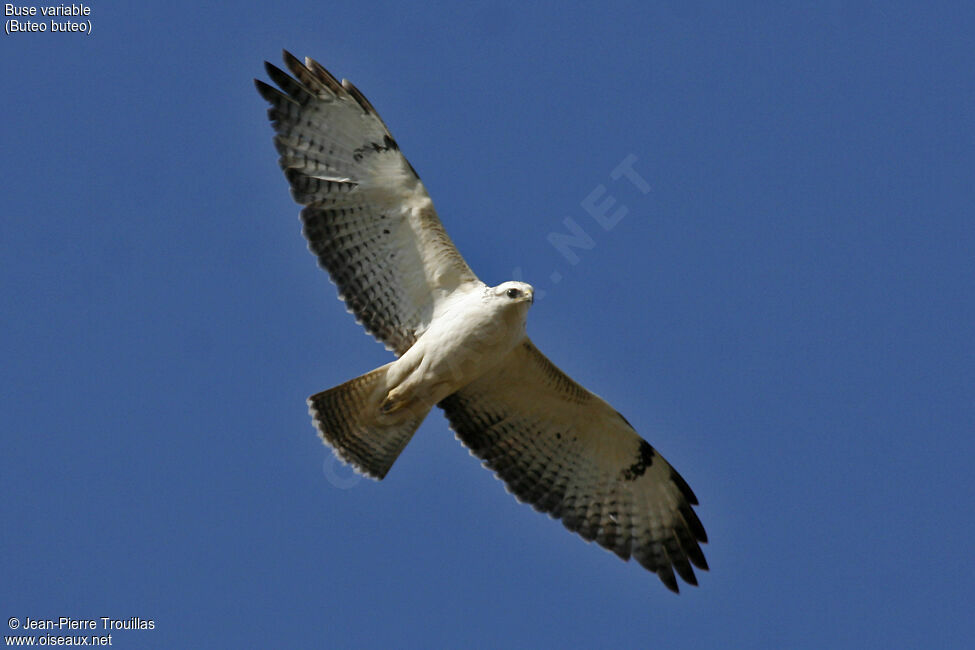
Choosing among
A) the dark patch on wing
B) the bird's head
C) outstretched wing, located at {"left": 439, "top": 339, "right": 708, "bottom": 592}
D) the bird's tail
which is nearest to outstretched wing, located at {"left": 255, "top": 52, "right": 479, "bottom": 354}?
the bird's head

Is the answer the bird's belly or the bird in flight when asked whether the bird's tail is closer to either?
the bird in flight

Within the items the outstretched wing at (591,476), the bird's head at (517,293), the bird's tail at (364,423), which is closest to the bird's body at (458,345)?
the bird's head at (517,293)

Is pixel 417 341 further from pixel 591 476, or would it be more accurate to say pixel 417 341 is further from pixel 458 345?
pixel 591 476

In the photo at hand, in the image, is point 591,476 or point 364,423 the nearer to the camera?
point 364,423

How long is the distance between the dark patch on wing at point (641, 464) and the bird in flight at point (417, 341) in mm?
17

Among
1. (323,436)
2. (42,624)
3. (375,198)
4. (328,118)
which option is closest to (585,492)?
(323,436)

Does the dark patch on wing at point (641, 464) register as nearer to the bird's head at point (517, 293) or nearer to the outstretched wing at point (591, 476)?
the outstretched wing at point (591, 476)

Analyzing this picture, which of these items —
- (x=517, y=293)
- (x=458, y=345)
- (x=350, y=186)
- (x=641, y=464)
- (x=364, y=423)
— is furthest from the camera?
(x=641, y=464)

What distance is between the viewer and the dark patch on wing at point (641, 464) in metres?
12.2

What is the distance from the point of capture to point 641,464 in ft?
40.1

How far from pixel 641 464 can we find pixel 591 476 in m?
0.50

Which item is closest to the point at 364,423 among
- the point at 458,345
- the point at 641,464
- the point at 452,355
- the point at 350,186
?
the point at 452,355

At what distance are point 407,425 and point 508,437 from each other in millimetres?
1069

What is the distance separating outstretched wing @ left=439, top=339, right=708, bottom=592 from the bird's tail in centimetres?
62
